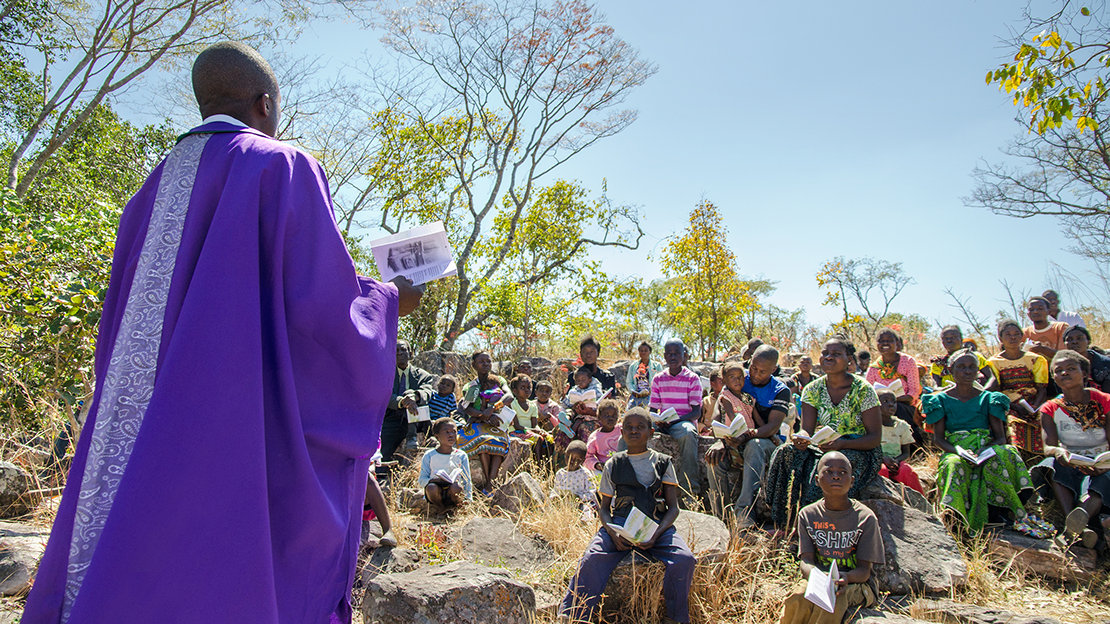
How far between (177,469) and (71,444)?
421 centimetres

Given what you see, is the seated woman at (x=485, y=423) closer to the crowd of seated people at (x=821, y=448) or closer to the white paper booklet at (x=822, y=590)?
the crowd of seated people at (x=821, y=448)

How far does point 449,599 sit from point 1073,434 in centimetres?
500

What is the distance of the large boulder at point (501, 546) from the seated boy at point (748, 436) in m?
1.54

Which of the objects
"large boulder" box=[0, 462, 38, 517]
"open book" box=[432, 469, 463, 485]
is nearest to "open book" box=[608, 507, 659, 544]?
"open book" box=[432, 469, 463, 485]

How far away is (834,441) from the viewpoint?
489 centimetres

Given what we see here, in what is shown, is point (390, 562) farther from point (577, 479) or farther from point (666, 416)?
point (666, 416)

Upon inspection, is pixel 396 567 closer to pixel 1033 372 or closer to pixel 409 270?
pixel 409 270

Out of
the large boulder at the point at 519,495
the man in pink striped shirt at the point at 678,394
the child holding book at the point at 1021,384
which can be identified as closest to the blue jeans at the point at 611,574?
the large boulder at the point at 519,495

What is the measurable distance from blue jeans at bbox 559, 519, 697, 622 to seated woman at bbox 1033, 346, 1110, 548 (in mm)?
3144

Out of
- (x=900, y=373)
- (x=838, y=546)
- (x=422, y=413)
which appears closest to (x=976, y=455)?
(x=900, y=373)

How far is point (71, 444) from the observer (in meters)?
4.66

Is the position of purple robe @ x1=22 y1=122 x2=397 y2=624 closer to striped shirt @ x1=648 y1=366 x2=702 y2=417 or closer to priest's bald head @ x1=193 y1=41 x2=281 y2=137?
priest's bald head @ x1=193 y1=41 x2=281 y2=137

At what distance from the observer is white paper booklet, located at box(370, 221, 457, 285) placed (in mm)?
1945

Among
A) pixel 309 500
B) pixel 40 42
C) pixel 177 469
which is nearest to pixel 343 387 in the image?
pixel 309 500
